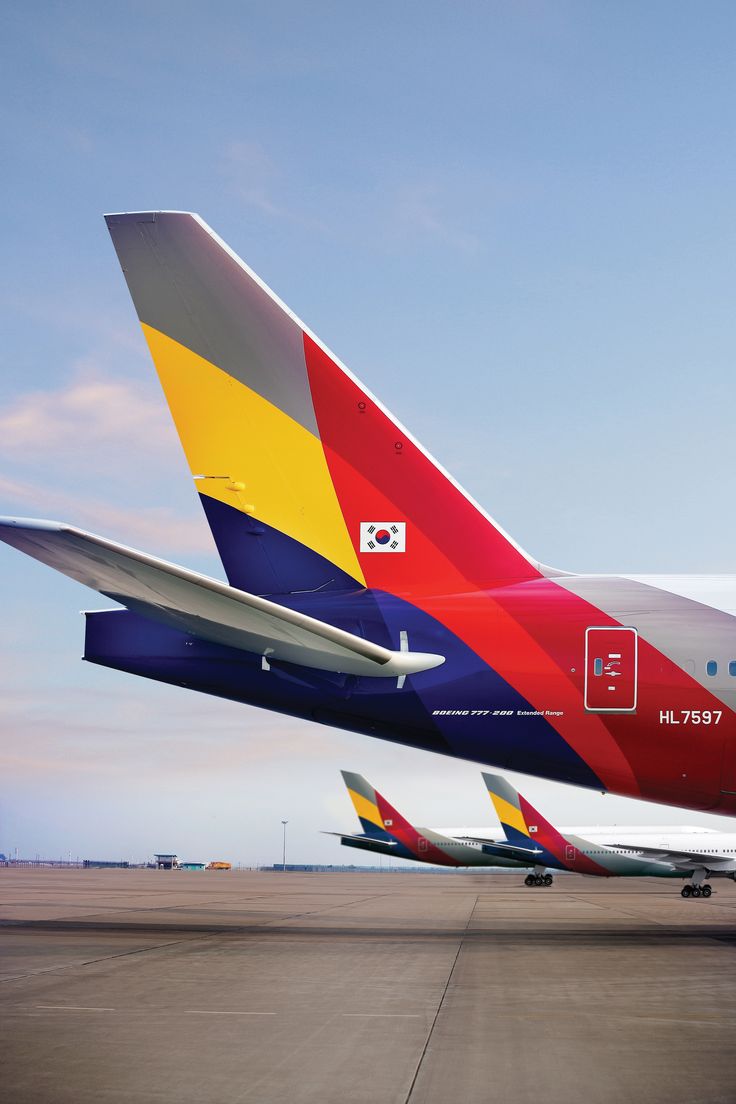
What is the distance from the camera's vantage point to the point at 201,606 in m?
12.5

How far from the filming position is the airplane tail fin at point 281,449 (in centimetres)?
1473

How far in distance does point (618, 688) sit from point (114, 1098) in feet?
31.6

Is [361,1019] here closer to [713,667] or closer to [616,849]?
[713,667]

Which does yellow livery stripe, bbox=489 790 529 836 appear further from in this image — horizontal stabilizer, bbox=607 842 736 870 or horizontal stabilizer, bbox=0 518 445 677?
horizontal stabilizer, bbox=0 518 445 677

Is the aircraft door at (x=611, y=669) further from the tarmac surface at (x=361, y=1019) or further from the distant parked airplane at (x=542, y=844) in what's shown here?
the distant parked airplane at (x=542, y=844)

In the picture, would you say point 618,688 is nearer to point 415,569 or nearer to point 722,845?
point 415,569

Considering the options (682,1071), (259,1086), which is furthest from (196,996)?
(682,1071)

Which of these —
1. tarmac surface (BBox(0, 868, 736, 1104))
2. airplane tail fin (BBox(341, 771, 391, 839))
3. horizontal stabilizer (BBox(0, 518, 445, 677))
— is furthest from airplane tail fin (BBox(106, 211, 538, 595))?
airplane tail fin (BBox(341, 771, 391, 839))

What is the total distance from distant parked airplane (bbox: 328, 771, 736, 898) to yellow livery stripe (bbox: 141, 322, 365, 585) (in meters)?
32.2

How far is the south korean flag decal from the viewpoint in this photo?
14.9 metres

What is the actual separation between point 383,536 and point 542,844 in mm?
35020

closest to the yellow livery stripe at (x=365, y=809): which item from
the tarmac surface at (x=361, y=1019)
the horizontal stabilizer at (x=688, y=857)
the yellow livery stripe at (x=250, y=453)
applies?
the horizontal stabilizer at (x=688, y=857)

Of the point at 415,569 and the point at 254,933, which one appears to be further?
the point at 254,933

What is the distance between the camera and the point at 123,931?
52.3 ft
